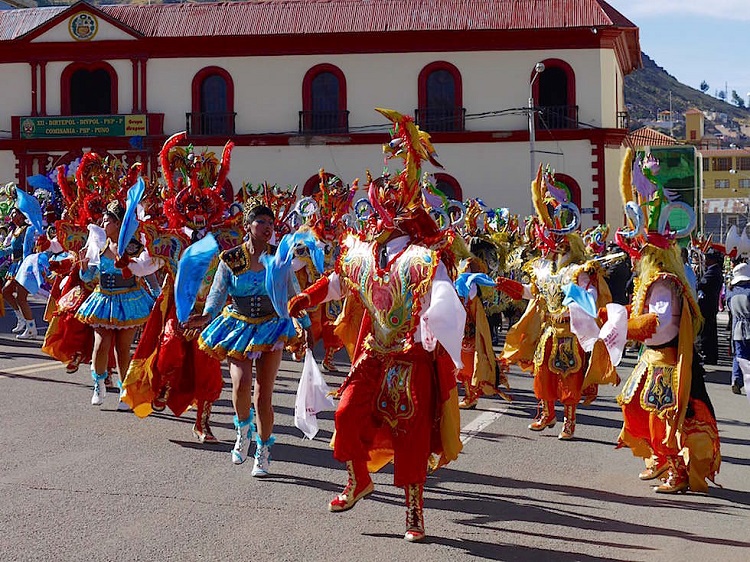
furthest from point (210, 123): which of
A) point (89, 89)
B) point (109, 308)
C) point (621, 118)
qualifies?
point (109, 308)

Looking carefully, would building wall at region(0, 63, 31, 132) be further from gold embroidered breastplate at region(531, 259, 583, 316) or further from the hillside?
the hillside

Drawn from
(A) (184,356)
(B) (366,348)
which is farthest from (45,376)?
(B) (366,348)

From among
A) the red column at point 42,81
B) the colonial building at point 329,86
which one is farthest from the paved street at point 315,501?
the red column at point 42,81

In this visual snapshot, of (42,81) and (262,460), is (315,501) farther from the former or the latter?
(42,81)

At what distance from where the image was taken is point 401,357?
6.54 m

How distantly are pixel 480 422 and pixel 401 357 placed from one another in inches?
163

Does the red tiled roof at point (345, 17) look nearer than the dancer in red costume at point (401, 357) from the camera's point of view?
No

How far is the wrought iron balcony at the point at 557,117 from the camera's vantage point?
3328cm

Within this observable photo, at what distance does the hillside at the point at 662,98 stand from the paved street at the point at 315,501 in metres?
136

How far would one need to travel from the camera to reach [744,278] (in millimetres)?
10930

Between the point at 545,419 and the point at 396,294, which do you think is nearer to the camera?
the point at 396,294

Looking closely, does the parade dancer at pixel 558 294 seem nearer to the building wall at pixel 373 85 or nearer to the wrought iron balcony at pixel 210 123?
the building wall at pixel 373 85

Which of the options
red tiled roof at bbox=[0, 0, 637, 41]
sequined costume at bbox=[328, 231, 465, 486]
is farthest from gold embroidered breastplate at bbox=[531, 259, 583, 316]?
red tiled roof at bbox=[0, 0, 637, 41]

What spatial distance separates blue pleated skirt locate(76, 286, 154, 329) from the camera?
34.4 ft
